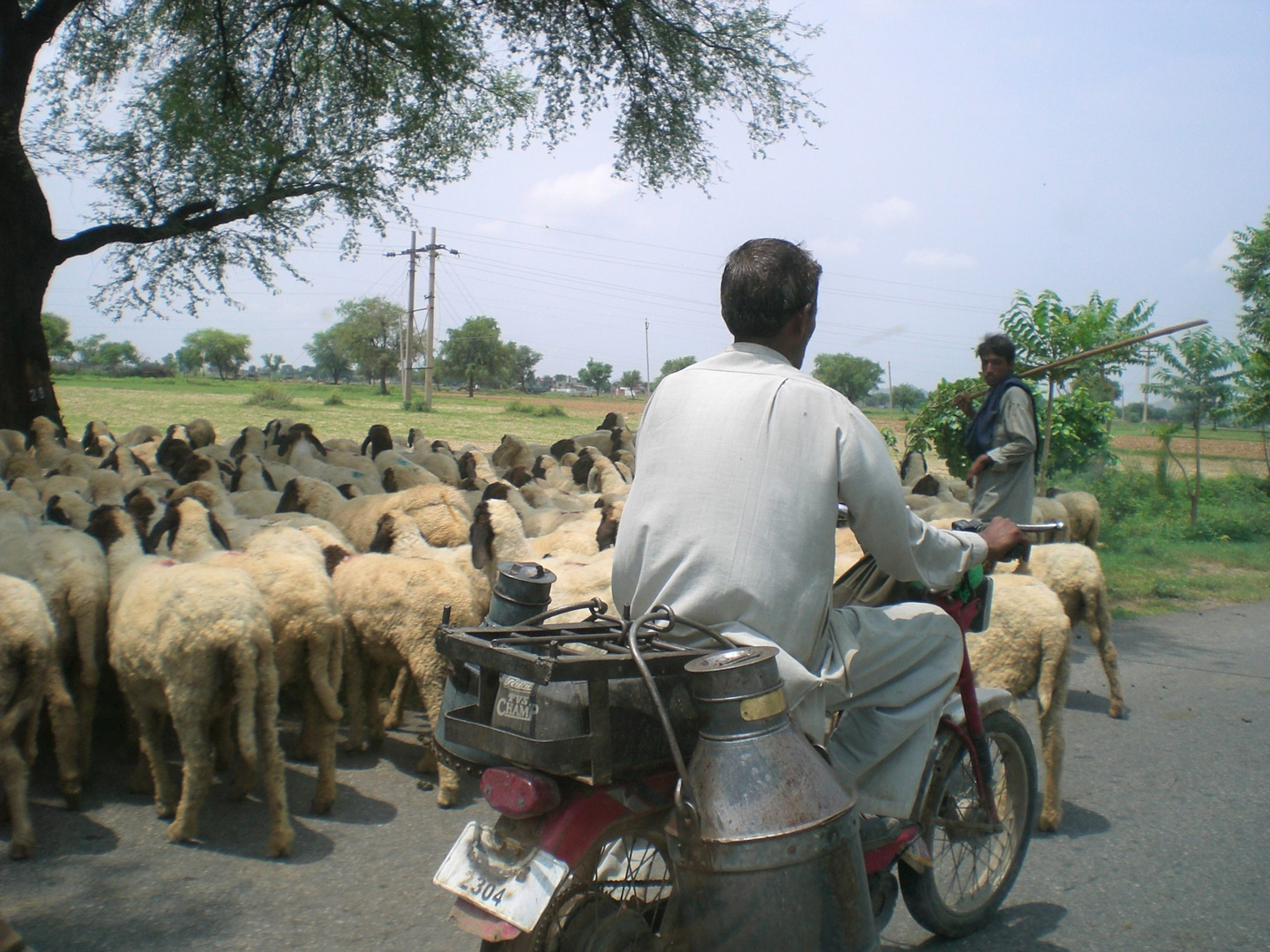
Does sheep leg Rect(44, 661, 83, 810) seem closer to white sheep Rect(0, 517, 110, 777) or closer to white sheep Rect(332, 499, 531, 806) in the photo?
white sheep Rect(0, 517, 110, 777)

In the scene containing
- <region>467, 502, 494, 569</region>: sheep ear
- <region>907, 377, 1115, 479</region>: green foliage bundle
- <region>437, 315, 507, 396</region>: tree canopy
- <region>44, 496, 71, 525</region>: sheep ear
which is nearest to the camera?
<region>467, 502, 494, 569</region>: sheep ear

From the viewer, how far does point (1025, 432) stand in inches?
287

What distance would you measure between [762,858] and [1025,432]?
18.9ft

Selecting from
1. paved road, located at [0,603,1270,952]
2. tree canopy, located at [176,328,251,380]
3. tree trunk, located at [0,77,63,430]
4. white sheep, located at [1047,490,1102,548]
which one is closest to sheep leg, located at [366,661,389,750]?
paved road, located at [0,603,1270,952]

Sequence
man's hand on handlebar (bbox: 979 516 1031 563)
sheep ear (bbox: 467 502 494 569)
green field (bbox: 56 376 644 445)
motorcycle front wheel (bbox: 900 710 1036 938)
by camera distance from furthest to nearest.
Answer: green field (bbox: 56 376 644 445)
sheep ear (bbox: 467 502 494 569)
motorcycle front wheel (bbox: 900 710 1036 938)
man's hand on handlebar (bbox: 979 516 1031 563)

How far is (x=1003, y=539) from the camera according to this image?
3.33 meters

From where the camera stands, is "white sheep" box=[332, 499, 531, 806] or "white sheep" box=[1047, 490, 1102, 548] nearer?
"white sheep" box=[332, 499, 531, 806]

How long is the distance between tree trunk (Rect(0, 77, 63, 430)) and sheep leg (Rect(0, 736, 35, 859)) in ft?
34.1

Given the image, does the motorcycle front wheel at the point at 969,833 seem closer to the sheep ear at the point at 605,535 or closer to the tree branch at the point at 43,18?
the sheep ear at the point at 605,535

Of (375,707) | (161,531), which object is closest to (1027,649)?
(375,707)

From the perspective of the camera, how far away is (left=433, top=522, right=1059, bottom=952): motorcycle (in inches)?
89.4

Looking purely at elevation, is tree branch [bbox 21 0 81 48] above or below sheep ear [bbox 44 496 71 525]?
above

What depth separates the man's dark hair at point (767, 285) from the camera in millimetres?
2938

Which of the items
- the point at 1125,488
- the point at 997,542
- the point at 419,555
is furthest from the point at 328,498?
the point at 1125,488
